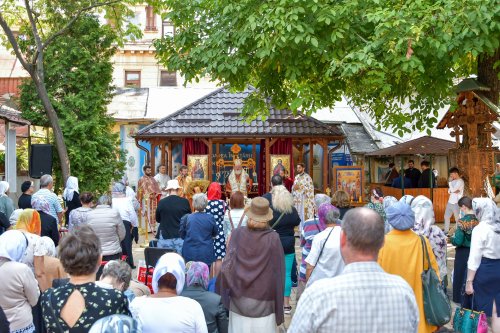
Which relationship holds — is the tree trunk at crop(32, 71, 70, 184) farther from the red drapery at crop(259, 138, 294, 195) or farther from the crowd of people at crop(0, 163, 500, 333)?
the red drapery at crop(259, 138, 294, 195)

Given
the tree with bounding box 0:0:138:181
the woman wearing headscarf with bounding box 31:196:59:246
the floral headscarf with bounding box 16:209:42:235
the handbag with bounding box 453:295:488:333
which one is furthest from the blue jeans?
the tree with bounding box 0:0:138:181

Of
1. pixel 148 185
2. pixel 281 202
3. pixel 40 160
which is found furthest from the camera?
pixel 40 160

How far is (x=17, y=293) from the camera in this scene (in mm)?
5160

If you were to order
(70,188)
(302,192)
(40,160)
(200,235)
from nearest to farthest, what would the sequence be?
(200,235), (70,188), (302,192), (40,160)

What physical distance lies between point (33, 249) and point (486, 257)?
4821 millimetres

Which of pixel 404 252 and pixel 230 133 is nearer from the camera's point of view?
pixel 404 252

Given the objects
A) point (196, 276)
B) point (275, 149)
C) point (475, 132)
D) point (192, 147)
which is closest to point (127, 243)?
point (196, 276)

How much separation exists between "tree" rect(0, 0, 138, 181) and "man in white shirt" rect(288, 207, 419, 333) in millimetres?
13742

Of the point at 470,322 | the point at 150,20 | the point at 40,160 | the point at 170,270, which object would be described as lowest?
the point at 470,322

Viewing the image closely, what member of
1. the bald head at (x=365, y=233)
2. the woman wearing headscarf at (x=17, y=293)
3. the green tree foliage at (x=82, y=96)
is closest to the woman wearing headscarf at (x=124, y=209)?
the woman wearing headscarf at (x=17, y=293)

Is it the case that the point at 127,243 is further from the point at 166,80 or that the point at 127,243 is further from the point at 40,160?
the point at 166,80

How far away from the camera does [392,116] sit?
15141 millimetres

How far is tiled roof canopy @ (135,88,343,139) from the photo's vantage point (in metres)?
18.3

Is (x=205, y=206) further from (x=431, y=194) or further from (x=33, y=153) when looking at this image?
(x=431, y=194)
